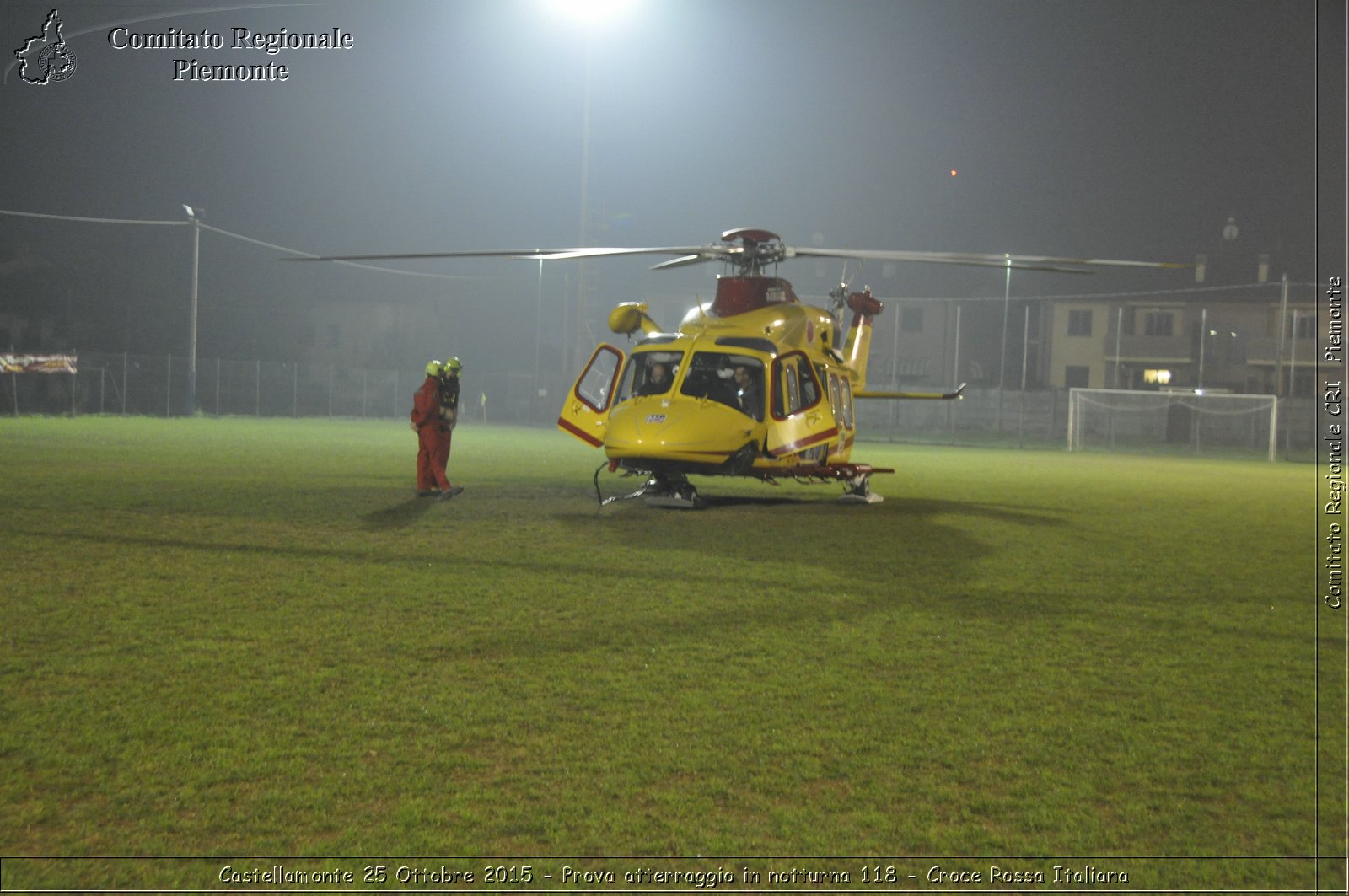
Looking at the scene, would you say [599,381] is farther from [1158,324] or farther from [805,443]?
[1158,324]

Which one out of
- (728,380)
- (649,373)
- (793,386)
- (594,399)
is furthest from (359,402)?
(793,386)

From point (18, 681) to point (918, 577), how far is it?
6572mm

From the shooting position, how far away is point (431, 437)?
14695mm

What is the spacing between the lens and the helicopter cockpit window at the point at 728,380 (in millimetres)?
13742

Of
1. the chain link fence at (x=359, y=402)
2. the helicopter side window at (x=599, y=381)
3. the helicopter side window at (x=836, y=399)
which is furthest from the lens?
the chain link fence at (x=359, y=402)

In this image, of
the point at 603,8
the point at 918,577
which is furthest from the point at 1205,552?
the point at 603,8

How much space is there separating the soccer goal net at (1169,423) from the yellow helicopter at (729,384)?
26.9 m

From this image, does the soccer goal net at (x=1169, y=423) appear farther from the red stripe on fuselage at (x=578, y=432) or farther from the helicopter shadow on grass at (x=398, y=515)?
the helicopter shadow on grass at (x=398, y=515)

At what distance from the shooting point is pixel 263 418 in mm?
44781

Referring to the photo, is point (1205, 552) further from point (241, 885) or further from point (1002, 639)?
point (241, 885)

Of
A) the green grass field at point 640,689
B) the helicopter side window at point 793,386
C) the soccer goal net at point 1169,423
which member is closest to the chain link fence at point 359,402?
the soccer goal net at point 1169,423

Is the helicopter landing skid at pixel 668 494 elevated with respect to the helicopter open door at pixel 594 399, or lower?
lower

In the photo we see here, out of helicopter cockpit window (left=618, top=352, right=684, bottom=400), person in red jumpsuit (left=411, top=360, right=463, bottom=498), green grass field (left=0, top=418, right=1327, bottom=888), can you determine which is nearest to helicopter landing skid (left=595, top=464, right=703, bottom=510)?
helicopter cockpit window (left=618, top=352, right=684, bottom=400)

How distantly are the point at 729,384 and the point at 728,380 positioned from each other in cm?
9
